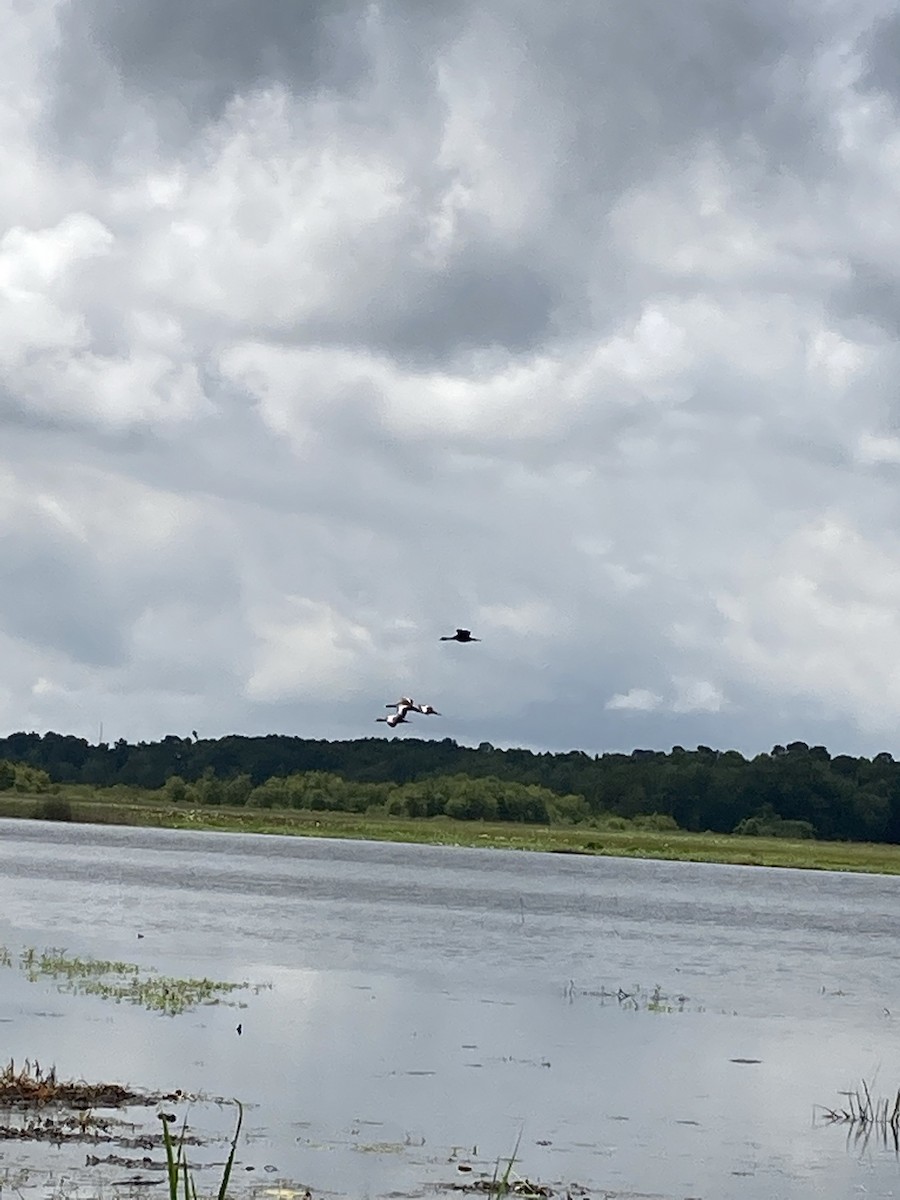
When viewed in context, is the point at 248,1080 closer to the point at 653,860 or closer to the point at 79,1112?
the point at 79,1112

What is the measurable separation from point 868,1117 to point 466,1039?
8463 mm

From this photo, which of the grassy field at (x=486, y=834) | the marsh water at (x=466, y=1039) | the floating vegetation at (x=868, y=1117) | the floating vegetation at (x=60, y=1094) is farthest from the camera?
the grassy field at (x=486, y=834)

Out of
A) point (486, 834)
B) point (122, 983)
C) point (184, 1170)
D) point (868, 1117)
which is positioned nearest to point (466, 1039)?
point (122, 983)

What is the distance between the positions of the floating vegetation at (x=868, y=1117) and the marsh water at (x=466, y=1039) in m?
0.19

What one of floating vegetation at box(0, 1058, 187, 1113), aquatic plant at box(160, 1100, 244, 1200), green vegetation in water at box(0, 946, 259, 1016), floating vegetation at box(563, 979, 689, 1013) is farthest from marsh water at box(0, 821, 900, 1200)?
aquatic plant at box(160, 1100, 244, 1200)

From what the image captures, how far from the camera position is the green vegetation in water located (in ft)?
116

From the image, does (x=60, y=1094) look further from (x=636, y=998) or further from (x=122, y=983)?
(x=636, y=998)

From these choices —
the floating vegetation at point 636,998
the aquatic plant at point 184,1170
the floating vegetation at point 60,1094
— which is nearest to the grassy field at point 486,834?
the floating vegetation at point 636,998

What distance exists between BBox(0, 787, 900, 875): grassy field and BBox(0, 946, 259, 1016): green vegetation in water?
104 m

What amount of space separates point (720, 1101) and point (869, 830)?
542ft

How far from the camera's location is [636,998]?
4234 centimetres

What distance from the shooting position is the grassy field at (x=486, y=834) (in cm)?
14888

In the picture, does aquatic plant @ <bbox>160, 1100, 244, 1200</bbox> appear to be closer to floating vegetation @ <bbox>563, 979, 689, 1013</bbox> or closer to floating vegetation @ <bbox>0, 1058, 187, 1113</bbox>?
floating vegetation @ <bbox>0, 1058, 187, 1113</bbox>

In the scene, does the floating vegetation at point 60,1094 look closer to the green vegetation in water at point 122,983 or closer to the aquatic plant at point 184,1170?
the aquatic plant at point 184,1170
